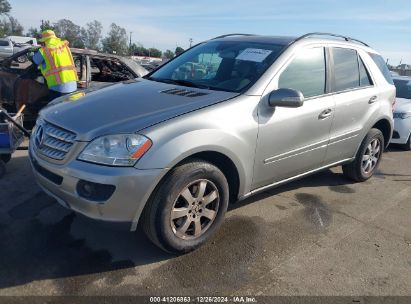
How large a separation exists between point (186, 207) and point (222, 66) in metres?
1.58

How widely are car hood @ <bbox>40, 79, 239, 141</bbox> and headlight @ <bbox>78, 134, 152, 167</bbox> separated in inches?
2.2

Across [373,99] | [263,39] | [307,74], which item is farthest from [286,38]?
[373,99]

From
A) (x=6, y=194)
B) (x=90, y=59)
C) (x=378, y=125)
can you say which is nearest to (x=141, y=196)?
(x=6, y=194)

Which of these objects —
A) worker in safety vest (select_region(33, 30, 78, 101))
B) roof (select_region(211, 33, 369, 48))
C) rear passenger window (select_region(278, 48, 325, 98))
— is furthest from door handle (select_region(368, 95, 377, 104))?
worker in safety vest (select_region(33, 30, 78, 101))

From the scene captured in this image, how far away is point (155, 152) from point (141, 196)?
1.09 ft

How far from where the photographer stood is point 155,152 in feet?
Answer: 9.14

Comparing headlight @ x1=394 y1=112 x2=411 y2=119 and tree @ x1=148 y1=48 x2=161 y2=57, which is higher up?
headlight @ x1=394 y1=112 x2=411 y2=119

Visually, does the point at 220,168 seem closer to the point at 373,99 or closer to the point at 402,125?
the point at 373,99

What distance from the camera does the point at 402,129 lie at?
7.40m

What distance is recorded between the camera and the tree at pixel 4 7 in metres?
80.9

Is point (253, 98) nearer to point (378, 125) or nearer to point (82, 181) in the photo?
point (82, 181)

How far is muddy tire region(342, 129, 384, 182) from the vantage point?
4.97m

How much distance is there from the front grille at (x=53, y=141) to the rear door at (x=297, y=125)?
160 cm

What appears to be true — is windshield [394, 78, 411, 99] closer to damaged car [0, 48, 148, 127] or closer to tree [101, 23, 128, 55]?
damaged car [0, 48, 148, 127]
